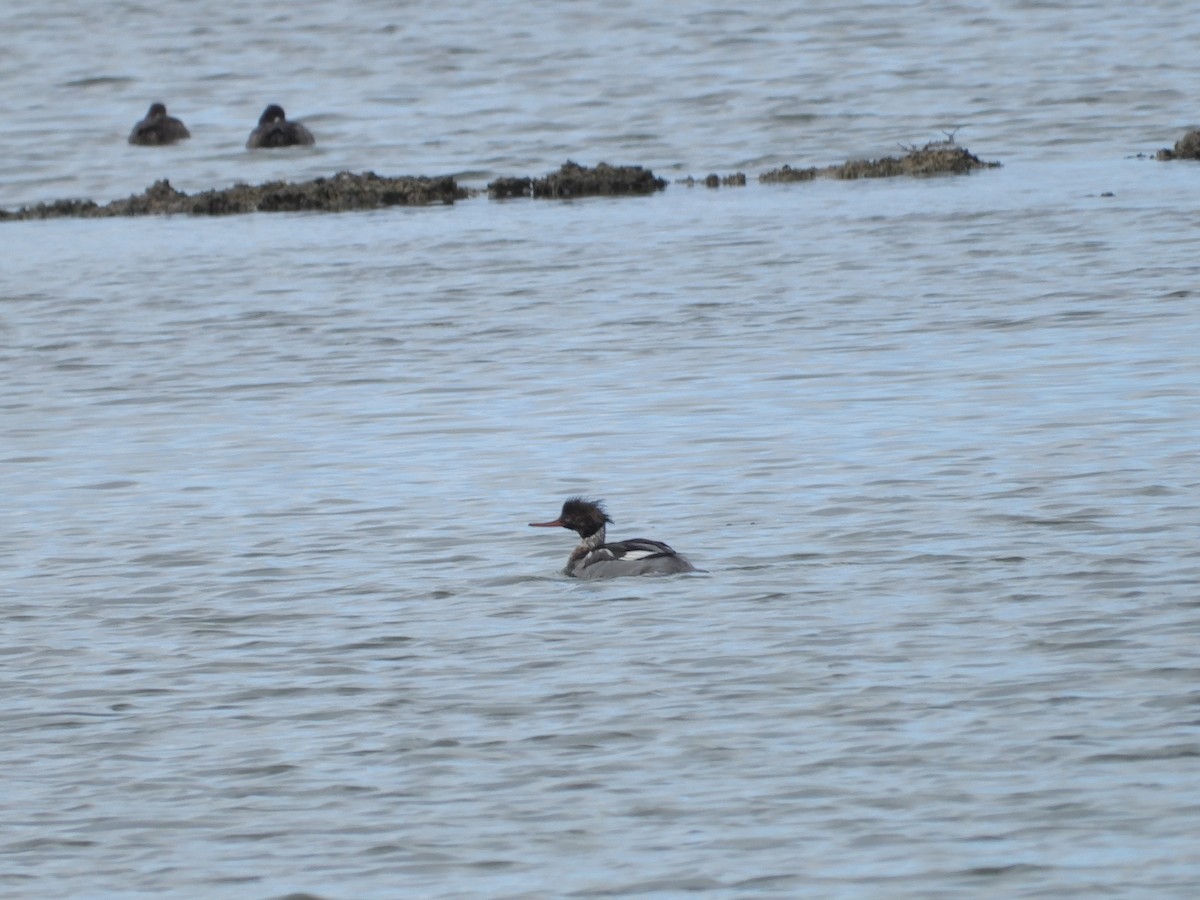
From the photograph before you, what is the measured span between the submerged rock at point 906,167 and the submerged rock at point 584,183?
5.32ft

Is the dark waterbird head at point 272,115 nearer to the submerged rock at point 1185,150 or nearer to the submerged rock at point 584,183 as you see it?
the submerged rock at point 584,183

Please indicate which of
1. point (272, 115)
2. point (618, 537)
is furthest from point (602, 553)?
point (272, 115)

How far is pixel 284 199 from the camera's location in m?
33.0

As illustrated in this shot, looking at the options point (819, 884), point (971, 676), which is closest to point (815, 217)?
point (971, 676)

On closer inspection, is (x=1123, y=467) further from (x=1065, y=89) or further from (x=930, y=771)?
(x=1065, y=89)

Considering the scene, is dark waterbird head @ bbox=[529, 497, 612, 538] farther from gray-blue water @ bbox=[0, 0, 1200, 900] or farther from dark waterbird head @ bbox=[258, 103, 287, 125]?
dark waterbird head @ bbox=[258, 103, 287, 125]

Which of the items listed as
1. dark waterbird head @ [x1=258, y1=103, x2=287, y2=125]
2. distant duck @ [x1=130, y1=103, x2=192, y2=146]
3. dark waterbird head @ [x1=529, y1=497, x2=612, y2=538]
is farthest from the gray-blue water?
distant duck @ [x1=130, y1=103, x2=192, y2=146]

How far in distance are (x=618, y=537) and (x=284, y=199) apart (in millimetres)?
20117

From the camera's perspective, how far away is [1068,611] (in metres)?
10.8

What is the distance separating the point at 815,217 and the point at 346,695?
18.8 m

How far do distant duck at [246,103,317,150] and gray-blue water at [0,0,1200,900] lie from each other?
6.85 meters

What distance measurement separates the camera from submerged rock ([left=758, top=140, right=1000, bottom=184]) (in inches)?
1266

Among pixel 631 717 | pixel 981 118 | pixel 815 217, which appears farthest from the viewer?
pixel 981 118

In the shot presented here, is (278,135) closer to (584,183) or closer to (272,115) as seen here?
(272,115)
